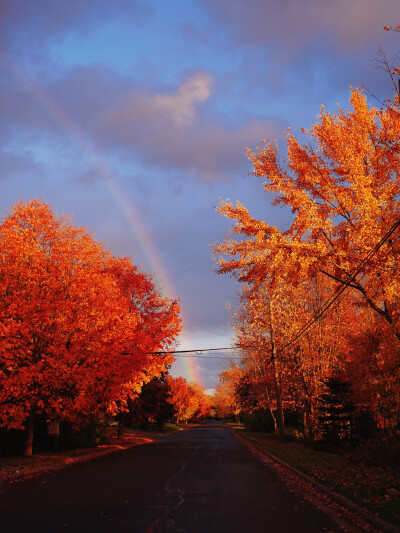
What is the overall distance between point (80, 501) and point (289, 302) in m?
23.8

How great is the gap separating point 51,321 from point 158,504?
409 inches

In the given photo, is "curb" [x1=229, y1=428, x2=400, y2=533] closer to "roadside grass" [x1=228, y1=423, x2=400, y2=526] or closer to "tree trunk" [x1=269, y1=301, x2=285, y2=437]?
"roadside grass" [x1=228, y1=423, x2=400, y2=526]

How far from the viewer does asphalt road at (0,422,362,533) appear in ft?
26.3

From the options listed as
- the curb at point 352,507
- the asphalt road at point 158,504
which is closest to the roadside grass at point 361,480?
the curb at point 352,507

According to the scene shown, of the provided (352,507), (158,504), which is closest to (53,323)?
(158,504)

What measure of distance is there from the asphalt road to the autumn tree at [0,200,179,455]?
423 centimetres

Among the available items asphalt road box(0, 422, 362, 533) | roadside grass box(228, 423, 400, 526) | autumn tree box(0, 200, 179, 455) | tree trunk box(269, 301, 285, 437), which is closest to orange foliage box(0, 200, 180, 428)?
autumn tree box(0, 200, 179, 455)

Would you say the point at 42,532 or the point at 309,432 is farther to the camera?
the point at 309,432

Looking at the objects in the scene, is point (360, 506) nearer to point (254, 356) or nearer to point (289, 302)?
point (289, 302)

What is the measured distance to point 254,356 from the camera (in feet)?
134

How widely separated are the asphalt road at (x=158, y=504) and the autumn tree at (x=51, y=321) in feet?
13.9

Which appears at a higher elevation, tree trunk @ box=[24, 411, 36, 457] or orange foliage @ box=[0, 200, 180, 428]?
orange foliage @ box=[0, 200, 180, 428]

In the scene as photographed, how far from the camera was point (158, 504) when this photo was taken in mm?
10102

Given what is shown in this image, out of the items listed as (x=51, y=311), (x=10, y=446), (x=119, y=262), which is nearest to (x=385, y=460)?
(x=51, y=311)
